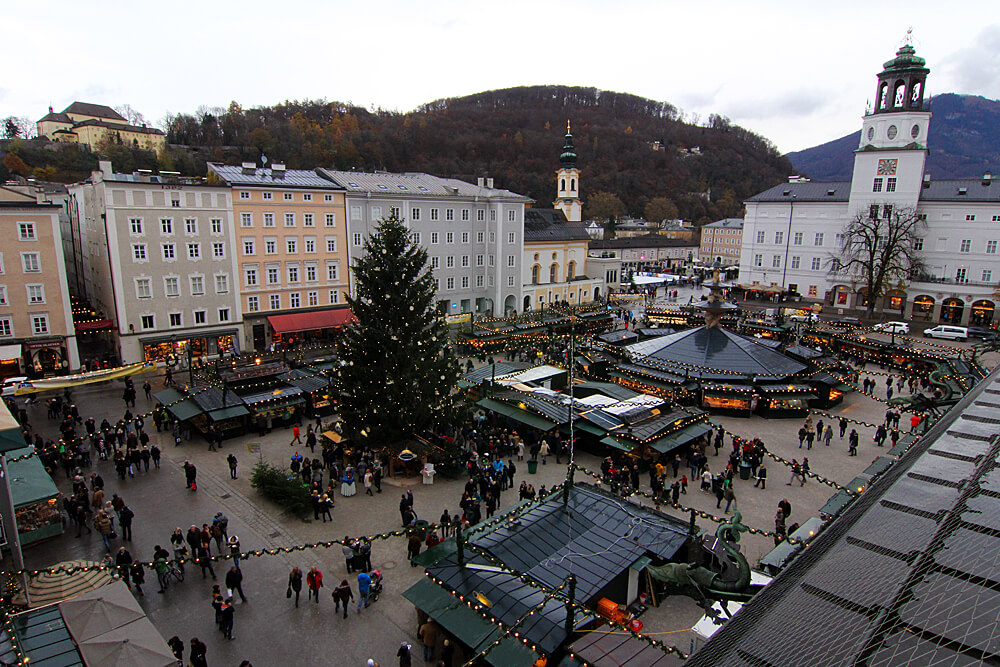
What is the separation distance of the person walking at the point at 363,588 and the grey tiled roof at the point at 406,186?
35653mm

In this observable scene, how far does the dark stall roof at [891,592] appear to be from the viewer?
Answer: 3738mm

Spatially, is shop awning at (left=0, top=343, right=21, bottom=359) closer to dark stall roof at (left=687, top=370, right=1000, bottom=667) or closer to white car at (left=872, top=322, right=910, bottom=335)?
dark stall roof at (left=687, top=370, right=1000, bottom=667)

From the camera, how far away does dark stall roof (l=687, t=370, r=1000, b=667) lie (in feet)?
12.3

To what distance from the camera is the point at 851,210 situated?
58.3 meters

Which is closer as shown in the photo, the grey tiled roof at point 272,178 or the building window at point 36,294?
the building window at point 36,294

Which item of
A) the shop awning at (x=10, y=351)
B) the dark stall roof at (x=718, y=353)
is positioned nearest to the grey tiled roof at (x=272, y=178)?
the shop awning at (x=10, y=351)

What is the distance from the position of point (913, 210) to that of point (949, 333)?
16126mm

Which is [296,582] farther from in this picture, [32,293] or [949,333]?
[949,333]

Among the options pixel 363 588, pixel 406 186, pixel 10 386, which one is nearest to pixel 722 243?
pixel 406 186

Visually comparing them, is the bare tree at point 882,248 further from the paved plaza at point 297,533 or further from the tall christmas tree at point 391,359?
the tall christmas tree at point 391,359

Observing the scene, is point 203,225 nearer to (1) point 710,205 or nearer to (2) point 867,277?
(2) point 867,277

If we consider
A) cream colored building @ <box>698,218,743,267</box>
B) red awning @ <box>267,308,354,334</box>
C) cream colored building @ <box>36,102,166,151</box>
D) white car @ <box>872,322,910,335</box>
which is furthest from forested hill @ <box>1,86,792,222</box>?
white car @ <box>872,322,910,335</box>

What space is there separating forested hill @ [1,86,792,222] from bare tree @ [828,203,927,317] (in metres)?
51.4

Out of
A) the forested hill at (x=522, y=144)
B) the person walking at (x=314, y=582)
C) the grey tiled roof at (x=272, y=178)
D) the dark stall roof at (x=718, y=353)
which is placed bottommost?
the person walking at (x=314, y=582)
